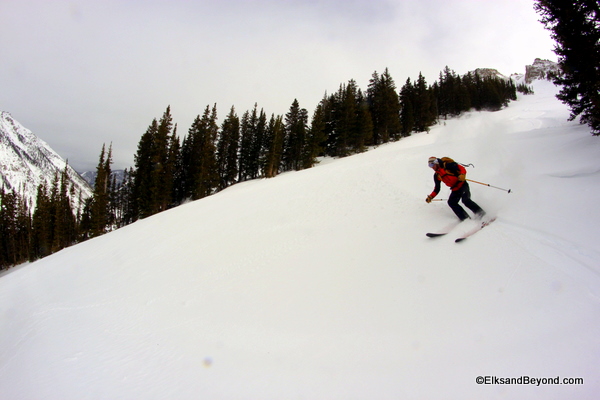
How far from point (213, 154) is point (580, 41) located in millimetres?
41526

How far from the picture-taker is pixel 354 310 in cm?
452

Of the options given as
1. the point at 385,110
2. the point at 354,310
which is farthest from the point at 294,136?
the point at 354,310

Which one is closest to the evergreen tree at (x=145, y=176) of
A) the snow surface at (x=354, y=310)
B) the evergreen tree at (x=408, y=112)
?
the snow surface at (x=354, y=310)

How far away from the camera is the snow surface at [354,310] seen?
3164 millimetres

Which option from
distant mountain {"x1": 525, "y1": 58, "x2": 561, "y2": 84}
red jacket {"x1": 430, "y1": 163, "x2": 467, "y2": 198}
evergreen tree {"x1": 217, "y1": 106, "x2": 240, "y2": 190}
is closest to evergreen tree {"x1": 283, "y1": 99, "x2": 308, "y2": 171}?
evergreen tree {"x1": 217, "y1": 106, "x2": 240, "y2": 190}

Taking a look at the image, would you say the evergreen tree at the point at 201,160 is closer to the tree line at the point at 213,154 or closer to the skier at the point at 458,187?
the tree line at the point at 213,154

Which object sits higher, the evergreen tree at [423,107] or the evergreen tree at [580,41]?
the evergreen tree at [423,107]

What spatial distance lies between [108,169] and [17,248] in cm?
3443

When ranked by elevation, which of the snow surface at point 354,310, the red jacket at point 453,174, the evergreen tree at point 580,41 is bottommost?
the snow surface at point 354,310

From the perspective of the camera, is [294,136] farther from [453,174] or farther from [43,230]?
[43,230]

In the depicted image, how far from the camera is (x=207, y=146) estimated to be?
127 ft

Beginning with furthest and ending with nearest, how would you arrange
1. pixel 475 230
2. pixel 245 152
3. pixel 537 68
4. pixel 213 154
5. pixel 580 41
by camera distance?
pixel 537 68
pixel 245 152
pixel 213 154
pixel 580 41
pixel 475 230

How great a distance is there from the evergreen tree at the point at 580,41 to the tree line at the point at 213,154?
29968mm

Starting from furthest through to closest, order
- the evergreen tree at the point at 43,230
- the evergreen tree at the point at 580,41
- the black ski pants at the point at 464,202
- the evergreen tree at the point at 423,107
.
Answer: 1. the evergreen tree at the point at 423,107
2. the evergreen tree at the point at 43,230
3. the evergreen tree at the point at 580,41
4. the black ski pants at the point at 464,202
